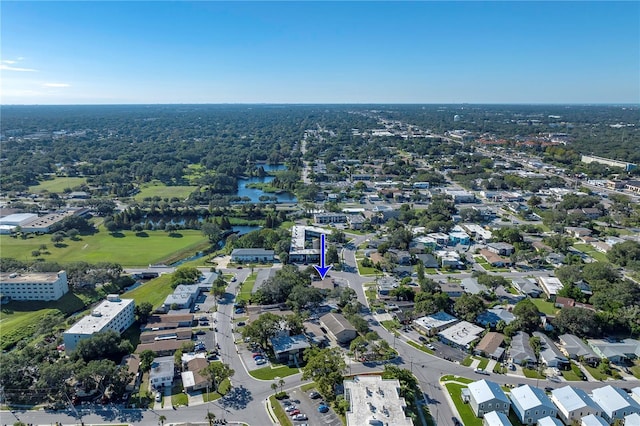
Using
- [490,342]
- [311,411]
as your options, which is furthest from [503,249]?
[311,411]

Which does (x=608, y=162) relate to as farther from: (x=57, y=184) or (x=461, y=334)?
→ (x=57, y=184)

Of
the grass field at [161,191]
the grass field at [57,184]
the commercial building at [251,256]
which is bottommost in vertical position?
the commercial building at [251,256]

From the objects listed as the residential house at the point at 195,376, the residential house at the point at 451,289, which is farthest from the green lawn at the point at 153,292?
the residential house at the point at 451,289

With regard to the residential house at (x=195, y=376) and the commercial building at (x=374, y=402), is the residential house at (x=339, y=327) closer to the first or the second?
the commercial building at (x=374, y=402)

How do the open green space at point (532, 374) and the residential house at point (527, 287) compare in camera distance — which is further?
the residential house at point (527, 287)

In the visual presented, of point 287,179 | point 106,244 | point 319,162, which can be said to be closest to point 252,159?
point 319,162

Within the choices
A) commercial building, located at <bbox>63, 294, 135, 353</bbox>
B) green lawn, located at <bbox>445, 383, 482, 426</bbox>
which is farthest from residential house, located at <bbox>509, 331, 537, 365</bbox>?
commercial building, located at <bbox>63, 294, 135, 353</bbox>
